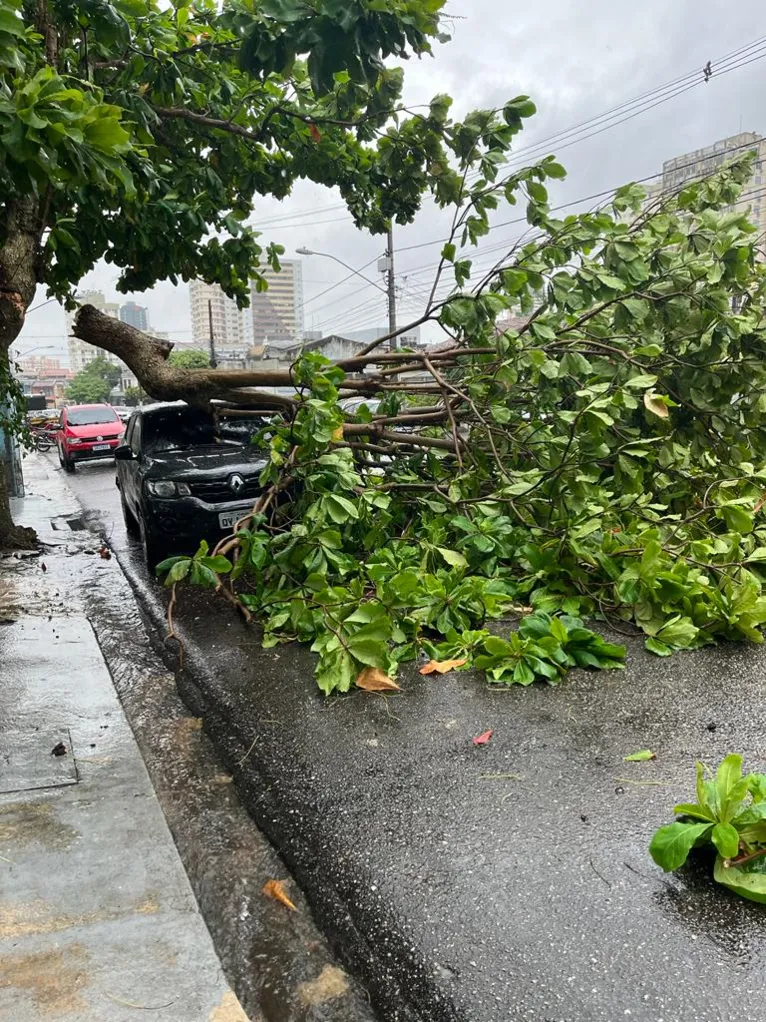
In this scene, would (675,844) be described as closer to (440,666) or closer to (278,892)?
(278,892)

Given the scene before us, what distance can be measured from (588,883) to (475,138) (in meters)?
5.94

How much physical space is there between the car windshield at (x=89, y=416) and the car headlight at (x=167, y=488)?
1579cm

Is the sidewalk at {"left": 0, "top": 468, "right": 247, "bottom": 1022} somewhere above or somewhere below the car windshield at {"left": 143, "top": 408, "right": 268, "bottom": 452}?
below

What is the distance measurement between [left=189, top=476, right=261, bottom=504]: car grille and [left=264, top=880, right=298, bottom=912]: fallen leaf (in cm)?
498

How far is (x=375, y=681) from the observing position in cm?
422

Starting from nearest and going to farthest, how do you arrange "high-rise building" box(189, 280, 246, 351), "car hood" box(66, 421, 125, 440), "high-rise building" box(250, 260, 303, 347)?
1. "car hood" box(66, 421, 125, 440)
2. "high-rise building" box(250, 260, 303, 347)
3. "high-rise building" box(189, 280, 246, 351)

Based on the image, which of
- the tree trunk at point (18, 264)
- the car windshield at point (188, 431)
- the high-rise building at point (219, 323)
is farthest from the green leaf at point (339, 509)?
the high-rise building at point (219, 323)

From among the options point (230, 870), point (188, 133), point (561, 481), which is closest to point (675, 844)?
point (230, 870)

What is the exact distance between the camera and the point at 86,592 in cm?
746

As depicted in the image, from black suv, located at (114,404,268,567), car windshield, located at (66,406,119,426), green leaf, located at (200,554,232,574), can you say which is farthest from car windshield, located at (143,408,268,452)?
car windshield, located at (66,406,119,426)

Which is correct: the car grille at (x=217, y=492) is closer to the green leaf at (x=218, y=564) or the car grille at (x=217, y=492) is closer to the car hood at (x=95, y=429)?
the green leaf at (x=218, y=564)

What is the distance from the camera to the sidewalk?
2219 millimetres

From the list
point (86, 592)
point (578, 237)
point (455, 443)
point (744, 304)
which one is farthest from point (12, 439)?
point (744, 304)

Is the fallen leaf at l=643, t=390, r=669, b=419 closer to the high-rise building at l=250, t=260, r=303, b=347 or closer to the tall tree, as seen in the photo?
the tall tree
